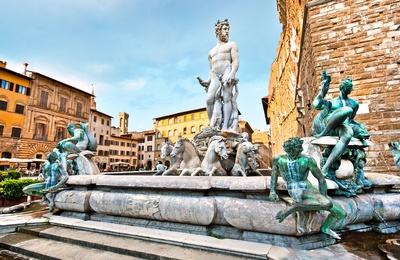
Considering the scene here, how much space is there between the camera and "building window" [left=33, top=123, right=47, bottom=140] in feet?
97.5

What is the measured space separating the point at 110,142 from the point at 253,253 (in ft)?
155

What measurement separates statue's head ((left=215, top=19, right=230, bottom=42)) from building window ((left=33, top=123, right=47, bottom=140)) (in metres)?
33.3

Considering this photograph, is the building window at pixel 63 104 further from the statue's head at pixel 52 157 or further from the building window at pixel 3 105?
the statue's head at pixel 52 157

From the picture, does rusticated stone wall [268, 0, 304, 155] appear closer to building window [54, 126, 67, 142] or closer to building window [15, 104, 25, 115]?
building window [54, 126, 67, 142]

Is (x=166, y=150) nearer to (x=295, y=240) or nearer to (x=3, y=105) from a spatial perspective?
(x=295, y=240)

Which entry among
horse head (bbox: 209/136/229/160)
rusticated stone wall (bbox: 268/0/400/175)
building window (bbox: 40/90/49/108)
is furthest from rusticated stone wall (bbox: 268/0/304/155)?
building window (bbox: 40/90/49/108)

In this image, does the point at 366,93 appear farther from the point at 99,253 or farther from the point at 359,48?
the point at 99,253

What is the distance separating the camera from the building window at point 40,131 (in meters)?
29.7

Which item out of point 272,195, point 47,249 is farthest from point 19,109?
point 272,195

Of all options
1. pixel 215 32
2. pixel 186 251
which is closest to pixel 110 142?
pixel 215 32

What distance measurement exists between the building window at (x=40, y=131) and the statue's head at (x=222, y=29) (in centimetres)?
3325

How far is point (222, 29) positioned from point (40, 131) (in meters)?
34.6

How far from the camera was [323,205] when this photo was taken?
76.7 inches

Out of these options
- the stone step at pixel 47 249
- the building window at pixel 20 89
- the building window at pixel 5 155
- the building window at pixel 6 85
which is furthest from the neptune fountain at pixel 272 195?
the building window at pixel 20 89
